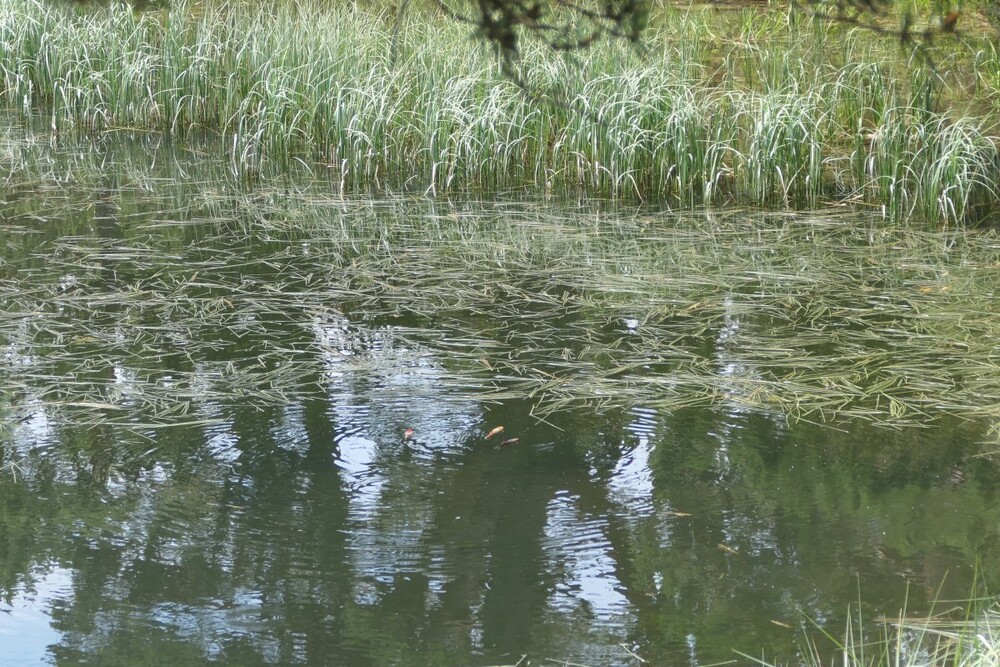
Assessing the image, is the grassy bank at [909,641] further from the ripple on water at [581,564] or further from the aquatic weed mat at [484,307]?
the aquatic weed mat at [484,307]

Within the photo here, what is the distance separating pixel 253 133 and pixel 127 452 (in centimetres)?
427

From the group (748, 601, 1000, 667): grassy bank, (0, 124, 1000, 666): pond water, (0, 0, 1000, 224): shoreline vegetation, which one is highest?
(0, 0, 1000, 224): shoreline vegetation

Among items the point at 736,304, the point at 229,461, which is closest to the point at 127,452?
the point at 229,461

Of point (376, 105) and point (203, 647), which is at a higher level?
point (376, 105)

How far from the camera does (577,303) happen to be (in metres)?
4.02

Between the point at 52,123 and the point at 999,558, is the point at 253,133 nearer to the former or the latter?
the point at 52,123

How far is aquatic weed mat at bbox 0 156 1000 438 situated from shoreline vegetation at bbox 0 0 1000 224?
35 centimetres

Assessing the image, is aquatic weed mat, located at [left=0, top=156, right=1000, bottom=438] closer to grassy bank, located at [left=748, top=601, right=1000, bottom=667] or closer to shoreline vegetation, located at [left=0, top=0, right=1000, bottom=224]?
shoreline vegetation, located at [left=0, top=0, right=1000, bottom=224]

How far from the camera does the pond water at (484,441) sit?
209 cm

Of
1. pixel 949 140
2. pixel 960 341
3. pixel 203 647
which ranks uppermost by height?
pixel 949 140

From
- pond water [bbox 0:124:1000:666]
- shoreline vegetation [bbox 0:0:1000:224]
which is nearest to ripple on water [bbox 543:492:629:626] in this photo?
pond water [bbox 0:124:1000:666]

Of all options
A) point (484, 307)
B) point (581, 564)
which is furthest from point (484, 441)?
point (484, 307)

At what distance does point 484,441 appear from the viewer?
9.36 feet

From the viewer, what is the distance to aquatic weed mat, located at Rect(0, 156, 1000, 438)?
3170mm
